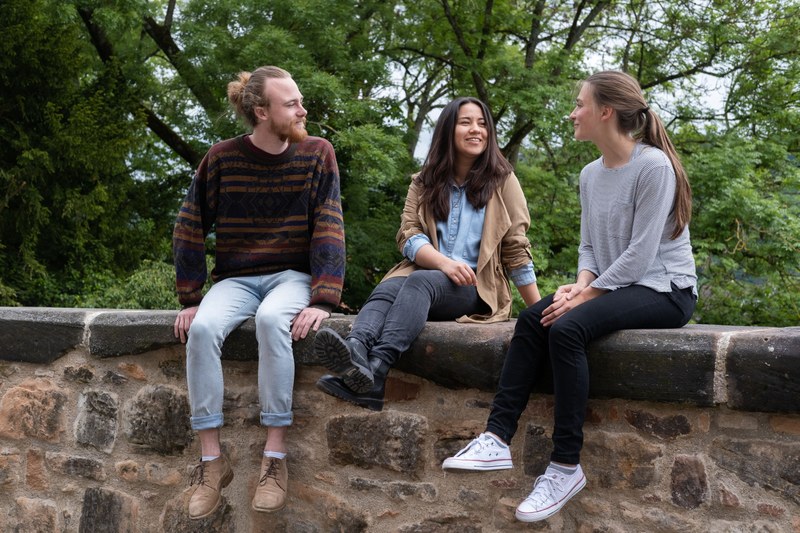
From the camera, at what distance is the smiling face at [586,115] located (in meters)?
Answer: 2.63

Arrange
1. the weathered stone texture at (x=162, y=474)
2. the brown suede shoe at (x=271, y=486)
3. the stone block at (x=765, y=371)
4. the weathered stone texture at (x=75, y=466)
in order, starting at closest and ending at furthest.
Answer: the stone block at (x=765, y=371) → the brown suede shoe at (x=271, y=486) → the weathered stone texture at (x=162, y=474) → the weathered stone texture at (x=75, y=466)

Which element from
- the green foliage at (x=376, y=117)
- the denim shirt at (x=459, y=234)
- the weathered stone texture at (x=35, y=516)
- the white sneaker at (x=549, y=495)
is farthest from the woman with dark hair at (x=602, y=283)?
the green foliage at (x=376, y=117)

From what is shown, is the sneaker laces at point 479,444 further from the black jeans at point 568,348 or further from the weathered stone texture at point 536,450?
the weathered stone texture at point 536,450

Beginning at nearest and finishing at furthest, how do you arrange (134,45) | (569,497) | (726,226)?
1. (569,497)
2. (726,226)
3. (134,45)

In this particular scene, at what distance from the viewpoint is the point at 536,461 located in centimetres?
238

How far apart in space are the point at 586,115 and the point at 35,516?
2383 millimetres

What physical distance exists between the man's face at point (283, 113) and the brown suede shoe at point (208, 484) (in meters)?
1.09

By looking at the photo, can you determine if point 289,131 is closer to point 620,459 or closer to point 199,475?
point 199,475

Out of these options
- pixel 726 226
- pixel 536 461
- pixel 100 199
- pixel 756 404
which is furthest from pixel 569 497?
pixel 100 199

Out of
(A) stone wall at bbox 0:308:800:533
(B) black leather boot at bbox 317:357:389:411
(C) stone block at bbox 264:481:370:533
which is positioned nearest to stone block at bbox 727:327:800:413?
(A) stone wall at bbox 0:308:800:533

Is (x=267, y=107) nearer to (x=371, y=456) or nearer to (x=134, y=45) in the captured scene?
(x=371, y=456)

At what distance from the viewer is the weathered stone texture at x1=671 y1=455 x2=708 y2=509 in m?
2.16

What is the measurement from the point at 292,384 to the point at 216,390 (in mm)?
241

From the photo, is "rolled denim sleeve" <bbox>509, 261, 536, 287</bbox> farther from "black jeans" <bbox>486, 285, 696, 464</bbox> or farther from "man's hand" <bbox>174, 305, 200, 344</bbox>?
"man's hand" <bbox>174, 305, 200, 344</bbox>
